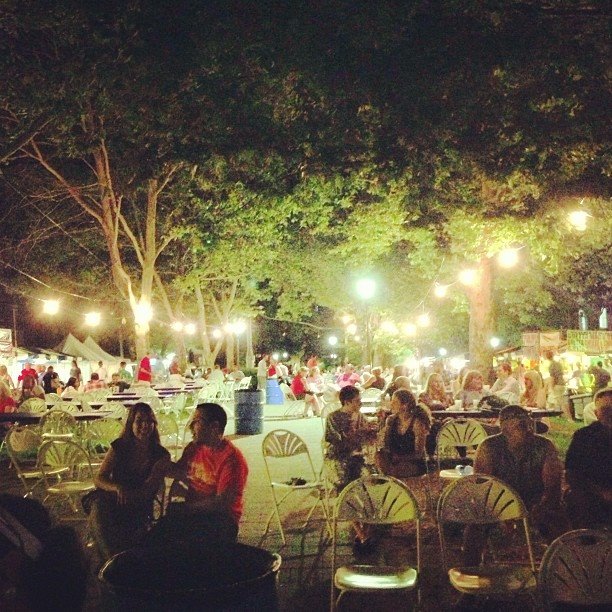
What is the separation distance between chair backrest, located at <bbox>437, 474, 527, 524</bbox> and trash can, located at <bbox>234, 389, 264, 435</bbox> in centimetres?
1059

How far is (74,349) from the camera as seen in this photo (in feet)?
106

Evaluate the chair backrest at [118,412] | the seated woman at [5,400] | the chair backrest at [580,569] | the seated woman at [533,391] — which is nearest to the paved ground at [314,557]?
the chair backrest at [580,569]

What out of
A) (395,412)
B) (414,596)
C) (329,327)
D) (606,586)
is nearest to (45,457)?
(395,412)

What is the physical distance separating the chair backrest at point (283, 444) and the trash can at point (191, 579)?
380 cm

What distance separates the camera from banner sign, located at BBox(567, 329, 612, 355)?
→ 24.7 m

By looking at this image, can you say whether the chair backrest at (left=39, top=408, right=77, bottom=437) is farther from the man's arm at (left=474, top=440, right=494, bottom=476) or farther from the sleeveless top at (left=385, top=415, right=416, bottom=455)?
the man's arm at (left=474, top=440, right=494, bottom=476)

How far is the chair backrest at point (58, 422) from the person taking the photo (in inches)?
393

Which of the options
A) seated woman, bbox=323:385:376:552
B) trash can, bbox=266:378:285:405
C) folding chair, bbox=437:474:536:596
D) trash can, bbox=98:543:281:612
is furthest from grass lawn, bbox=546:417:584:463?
trash can, bbox=98:543:281:612

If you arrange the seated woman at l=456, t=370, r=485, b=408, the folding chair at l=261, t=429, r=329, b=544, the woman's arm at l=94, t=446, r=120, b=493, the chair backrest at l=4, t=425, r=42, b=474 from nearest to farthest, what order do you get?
the woman's arm at l=94, t=446, r=120, b=493, the folding chair at l=261, t=429, r=329, b=544, the chair backrest at l=4, t=425, r=42, b=474, the seated woman at l=456, t=370, r=485, b=408

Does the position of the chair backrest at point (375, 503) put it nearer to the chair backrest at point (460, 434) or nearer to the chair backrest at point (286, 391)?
the chair backrest at point (460, 434)

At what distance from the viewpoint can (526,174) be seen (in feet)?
37.5

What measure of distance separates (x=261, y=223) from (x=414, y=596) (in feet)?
41.9

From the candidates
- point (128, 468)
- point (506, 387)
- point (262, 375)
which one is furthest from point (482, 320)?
point (262, 375)

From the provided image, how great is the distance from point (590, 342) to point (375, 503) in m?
22.7
